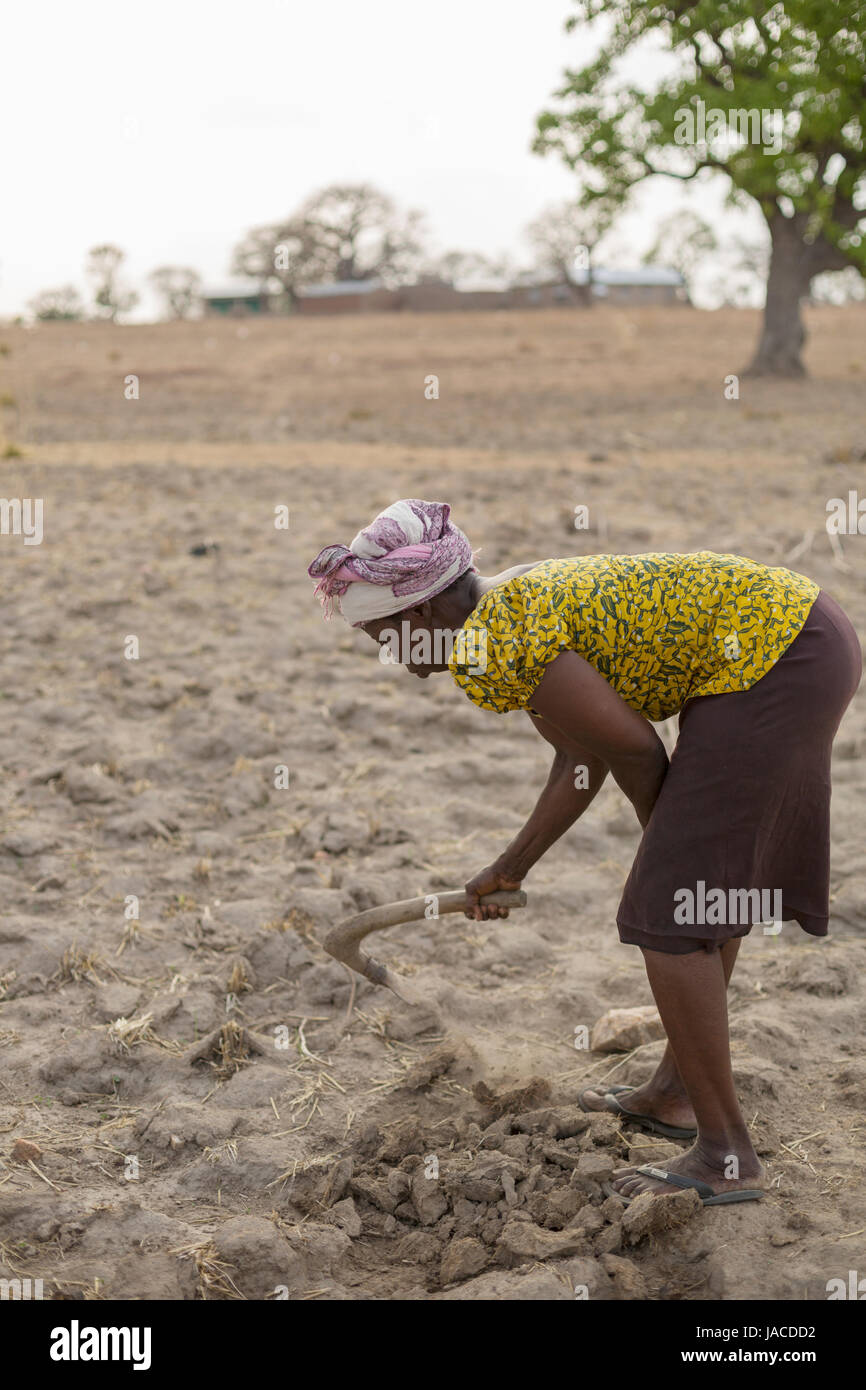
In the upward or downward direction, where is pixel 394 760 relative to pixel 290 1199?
upward

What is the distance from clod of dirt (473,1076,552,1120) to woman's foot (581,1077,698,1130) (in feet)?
0.61

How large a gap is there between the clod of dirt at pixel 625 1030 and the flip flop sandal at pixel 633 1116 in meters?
0.22

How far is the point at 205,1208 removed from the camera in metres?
2.58

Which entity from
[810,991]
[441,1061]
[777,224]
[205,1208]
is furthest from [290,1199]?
[777,224]

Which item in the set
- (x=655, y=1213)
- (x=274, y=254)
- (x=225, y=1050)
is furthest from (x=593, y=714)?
(x=274, y=254)

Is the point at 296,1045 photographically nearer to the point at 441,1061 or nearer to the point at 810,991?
the point at 441,1061

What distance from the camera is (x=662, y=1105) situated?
2.70 metres

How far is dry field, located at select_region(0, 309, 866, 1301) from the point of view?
2.40 m

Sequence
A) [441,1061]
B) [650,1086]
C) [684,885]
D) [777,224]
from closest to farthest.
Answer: [684,885] < [650,1086] < [441,1061] < [777,224]

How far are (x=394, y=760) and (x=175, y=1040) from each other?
1.86 metres

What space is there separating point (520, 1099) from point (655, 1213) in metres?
0.57

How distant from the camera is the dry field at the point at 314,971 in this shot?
2400 mm

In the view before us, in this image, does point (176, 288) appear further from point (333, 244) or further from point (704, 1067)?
point (704, 1067)

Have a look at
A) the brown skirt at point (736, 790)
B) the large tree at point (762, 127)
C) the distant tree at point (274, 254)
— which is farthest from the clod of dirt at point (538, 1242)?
the distant tree at point (274, 254)
